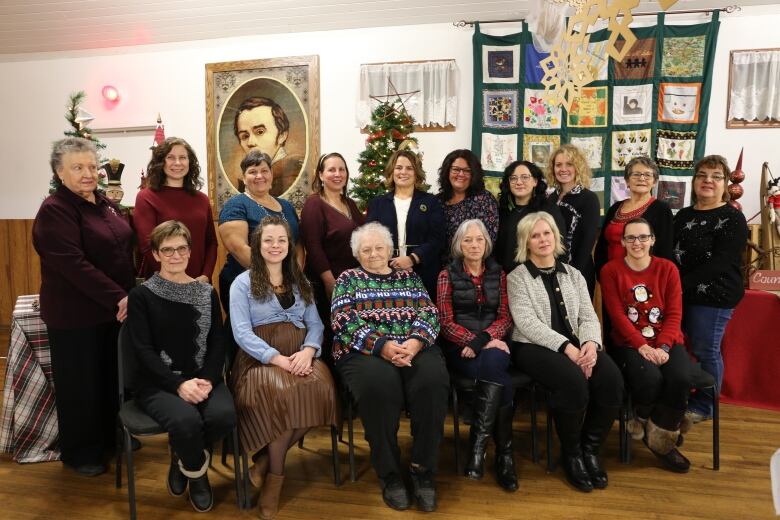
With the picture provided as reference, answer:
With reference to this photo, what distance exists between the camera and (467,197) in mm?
3119

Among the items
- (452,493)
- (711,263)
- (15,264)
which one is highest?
(711,263)

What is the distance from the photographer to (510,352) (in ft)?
8.73

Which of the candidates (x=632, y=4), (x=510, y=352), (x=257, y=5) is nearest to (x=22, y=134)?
(x=257, y=5)

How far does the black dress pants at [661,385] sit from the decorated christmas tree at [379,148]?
229 cm

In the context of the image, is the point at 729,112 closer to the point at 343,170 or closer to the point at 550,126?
the point at 550,126

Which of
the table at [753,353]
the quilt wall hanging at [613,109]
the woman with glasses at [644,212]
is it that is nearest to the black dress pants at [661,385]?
the woman with glasses at [644,212]

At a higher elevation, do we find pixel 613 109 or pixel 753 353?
pixel 613 109

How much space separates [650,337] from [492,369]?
3.08ft

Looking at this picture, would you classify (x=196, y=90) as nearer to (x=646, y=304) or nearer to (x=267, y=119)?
(x=267, y=119)

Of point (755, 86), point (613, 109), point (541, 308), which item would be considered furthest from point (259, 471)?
point (755, 86)

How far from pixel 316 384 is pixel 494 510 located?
0.95 meters

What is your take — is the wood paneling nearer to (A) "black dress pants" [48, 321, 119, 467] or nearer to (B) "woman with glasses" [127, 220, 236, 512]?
(A) "black dress pants" [48, 321, 119, 467]

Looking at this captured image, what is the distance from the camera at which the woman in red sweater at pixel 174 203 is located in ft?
9.09

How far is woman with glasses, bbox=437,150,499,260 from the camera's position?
3.03 meters
